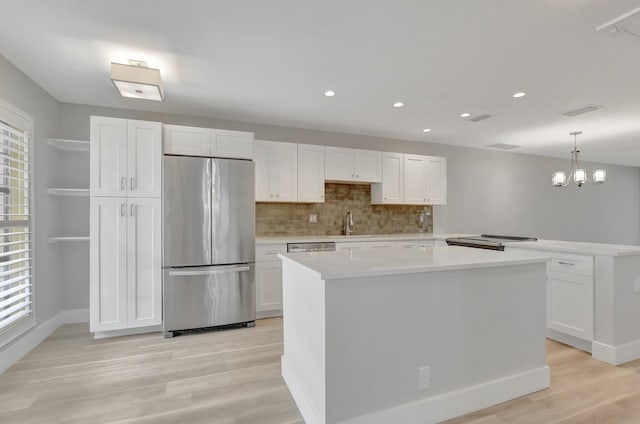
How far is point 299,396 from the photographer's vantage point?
6.32ft

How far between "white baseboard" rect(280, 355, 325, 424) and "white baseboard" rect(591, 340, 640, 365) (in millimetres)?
2526

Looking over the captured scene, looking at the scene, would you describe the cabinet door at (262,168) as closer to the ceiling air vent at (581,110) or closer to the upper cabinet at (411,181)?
the upper cabinet at (411,181)

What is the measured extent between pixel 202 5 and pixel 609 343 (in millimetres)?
3921

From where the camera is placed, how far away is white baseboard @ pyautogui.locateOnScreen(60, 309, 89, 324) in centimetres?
348

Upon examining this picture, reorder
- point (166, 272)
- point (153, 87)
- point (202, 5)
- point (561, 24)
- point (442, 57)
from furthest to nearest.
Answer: point (166, 272) < point (153, 87) < point (442, 57) < point (561, 24) < point (202, 5)

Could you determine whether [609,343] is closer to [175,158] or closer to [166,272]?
[166,272]

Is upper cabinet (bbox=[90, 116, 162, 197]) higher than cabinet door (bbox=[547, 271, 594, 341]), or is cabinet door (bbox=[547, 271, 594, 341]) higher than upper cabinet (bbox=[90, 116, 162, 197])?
upper cabinet (bbox=[90, 116, 162, 197])

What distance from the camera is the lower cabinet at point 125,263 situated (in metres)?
3.01

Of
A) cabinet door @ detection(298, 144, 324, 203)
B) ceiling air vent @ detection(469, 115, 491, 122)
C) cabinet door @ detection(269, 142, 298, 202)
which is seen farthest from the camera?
cabinet door @ detection(298, 144, 324, 203)

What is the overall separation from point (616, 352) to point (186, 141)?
172 inches

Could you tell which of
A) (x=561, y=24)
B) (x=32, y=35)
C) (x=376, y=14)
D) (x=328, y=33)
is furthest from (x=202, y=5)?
(x=561, y=24)

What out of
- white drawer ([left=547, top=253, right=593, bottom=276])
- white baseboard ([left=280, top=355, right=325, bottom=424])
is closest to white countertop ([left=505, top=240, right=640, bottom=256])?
white drawer ([left=547, top=253, right=593, bottom=276])

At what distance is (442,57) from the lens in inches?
96.7

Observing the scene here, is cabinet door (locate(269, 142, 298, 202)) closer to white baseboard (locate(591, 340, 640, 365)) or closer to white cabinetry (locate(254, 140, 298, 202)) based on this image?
white cabinetry (locate(254, 140, 298, 202))
